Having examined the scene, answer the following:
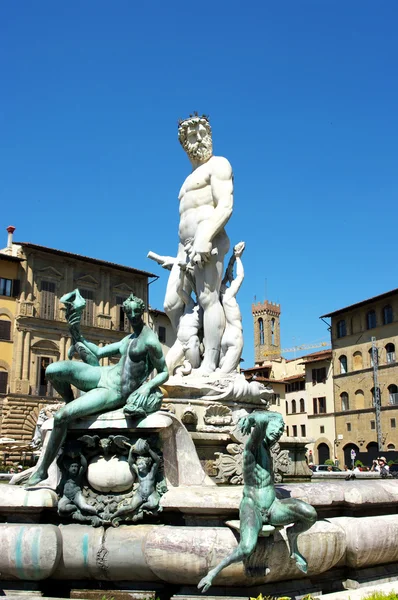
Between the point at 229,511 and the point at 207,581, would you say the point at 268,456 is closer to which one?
the point at 229,511

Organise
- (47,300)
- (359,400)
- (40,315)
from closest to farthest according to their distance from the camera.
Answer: (40,315) → (47,300) → (359,400)

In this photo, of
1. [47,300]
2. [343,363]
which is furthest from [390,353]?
[47,300]

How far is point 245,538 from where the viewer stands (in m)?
4.41

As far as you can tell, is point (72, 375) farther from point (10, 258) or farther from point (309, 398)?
point (309, 398)

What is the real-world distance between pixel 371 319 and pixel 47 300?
26427 mm

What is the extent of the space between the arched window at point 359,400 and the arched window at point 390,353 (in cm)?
428

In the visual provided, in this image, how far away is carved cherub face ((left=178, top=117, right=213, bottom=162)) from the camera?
979 cm

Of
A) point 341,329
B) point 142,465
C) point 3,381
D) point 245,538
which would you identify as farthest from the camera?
point 341,329

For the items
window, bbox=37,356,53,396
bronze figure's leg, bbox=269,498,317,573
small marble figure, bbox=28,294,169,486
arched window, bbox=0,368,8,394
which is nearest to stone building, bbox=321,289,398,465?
window, bbox=37,356,53,396

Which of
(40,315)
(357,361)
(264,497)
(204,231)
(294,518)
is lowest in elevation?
(294,518)

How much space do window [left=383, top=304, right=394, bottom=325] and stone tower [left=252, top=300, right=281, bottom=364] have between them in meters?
74.2

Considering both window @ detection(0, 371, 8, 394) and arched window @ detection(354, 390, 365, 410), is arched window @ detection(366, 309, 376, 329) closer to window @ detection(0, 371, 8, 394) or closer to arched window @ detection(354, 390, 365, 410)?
arched window @ detection(354, 390, 365, 410)

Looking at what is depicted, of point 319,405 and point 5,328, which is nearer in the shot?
point 5,328

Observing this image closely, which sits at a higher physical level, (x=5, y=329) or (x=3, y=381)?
(x=5, y=329)
